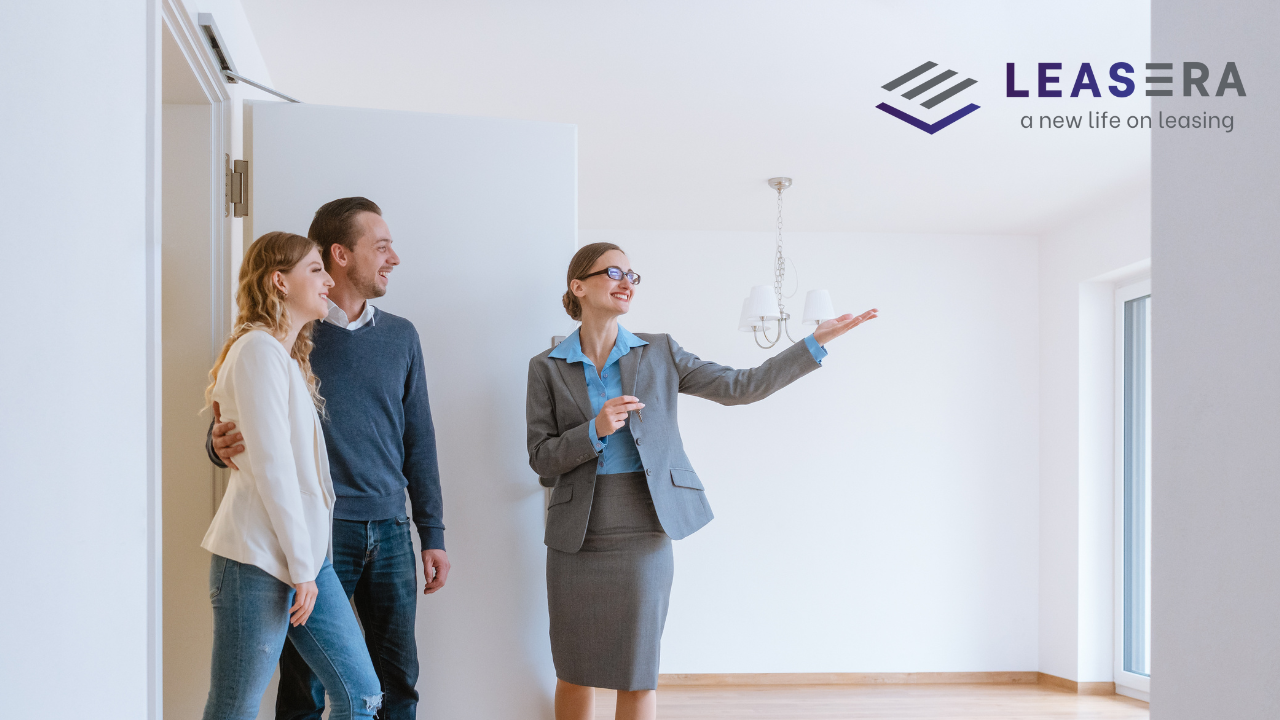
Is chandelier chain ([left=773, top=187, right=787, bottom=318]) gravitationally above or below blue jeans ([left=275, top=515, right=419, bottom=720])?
Answer: above

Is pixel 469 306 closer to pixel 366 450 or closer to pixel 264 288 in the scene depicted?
pixel 366 450

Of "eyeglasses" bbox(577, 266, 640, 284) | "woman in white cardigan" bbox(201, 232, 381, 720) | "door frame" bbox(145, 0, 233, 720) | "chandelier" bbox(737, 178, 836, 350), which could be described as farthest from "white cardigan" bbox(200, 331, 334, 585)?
"chandelier" bbox(737, 178, 836, 350)

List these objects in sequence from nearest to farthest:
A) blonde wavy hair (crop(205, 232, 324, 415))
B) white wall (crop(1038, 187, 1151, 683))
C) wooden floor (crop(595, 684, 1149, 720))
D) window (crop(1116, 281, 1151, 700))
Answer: blonde wavy hair (crop(205, 232, 324, 415)) → wooden floor (crop(595, 684, 1149, 720)) → window (crop(1116, 281, 1151, 700)) → white wall (crop(1038, 187, 1151, 683))

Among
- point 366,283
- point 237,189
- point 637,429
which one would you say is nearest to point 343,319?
point 366,283

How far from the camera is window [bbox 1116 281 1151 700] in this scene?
4684 mm

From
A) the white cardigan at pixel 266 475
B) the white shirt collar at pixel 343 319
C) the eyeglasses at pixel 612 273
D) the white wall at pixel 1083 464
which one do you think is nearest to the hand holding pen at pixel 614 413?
the eyeglasses at pixel 612 273

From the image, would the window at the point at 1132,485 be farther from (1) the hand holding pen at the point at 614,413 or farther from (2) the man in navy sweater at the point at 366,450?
(2) the man in navy sweater at the point at 366,450

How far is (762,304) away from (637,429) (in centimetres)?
195
